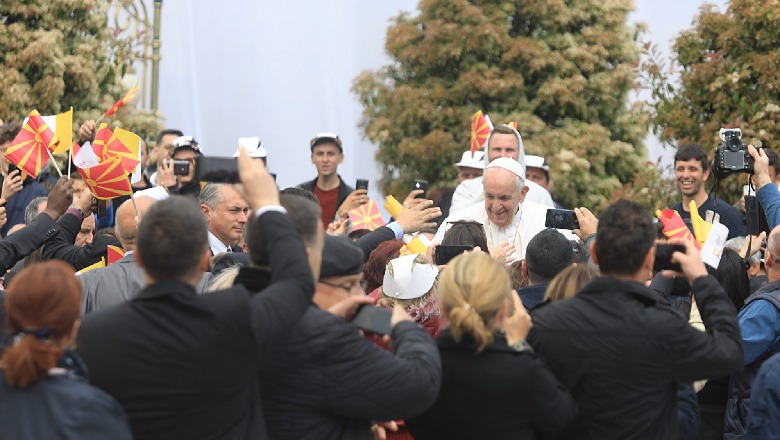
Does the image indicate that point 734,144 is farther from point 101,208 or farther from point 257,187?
point 257,187

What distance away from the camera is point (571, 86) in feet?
41.6

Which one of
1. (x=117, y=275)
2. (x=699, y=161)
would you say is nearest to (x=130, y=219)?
(x=117, y=275)

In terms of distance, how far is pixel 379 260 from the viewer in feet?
19.4

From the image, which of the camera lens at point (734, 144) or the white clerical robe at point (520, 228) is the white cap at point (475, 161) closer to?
the white clerical robe at point (520, 228)

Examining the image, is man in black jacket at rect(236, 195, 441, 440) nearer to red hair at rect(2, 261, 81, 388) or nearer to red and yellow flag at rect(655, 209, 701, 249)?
red hair at rect(2, 261, 81, 388)

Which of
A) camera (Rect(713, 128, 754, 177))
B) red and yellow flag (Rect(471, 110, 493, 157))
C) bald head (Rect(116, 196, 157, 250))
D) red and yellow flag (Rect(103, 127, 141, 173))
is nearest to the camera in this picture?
bald head (Rect(116, 196, 157, 250))

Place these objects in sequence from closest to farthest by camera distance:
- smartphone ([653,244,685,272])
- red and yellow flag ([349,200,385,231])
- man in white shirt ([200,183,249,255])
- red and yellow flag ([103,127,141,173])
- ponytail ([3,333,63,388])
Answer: ponytail ([3,333,63,388]), smartphone ([653,244,685,272]), man in white shirt ([200,183,249,255]), red and yellow flag ([103,127,141,173]), red and yellow flag ([349,200,385,231])

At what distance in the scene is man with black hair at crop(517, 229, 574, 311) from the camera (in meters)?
5.31

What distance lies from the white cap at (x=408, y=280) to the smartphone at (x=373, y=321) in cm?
113

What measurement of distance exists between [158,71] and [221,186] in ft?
23.4

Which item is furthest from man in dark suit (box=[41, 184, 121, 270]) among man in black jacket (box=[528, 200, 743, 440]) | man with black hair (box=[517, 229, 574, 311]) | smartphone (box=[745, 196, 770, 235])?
smartphone (box=[745, 196, 770, 235])

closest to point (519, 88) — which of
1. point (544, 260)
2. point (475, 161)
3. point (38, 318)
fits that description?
point (475, 161)

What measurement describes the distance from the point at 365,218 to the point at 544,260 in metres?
3.42

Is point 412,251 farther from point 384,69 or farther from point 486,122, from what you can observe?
point 384,69
